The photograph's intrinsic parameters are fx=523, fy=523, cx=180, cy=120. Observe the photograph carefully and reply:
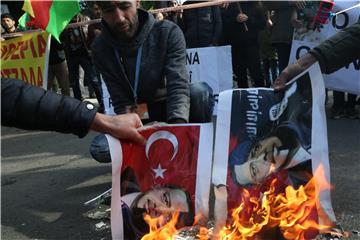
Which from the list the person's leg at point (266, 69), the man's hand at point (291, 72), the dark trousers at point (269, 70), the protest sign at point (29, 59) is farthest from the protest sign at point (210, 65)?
the man's hand at point (291, 72)

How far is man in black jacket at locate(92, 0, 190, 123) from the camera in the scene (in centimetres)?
319

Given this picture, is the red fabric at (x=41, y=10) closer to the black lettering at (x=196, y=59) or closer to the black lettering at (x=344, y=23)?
the black lettering at (x=196, y=59)

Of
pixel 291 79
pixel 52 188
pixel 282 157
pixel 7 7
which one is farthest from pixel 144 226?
pixel 7 7

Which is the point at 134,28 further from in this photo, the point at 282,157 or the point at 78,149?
the point at 78,149

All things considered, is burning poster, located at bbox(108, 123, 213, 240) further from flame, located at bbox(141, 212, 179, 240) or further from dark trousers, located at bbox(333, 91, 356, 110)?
dark trousers, located at bbox(333, 91, 356, 110)

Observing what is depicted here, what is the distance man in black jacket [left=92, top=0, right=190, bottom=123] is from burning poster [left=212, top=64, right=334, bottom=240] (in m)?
0.67

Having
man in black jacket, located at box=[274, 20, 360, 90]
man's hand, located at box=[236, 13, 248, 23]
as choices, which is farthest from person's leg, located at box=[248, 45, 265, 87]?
man in black jacket, located at box=[274, 20, 360, 90]

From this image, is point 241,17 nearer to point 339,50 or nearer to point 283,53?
point 283,53

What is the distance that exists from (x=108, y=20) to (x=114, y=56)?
0.33 meters

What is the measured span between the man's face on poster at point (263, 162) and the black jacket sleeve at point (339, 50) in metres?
0.52

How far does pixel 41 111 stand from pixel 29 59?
4.34 meters

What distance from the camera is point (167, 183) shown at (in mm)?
2479

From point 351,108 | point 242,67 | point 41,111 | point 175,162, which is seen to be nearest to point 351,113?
point 351,108

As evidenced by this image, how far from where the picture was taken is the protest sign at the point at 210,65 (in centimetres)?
622
